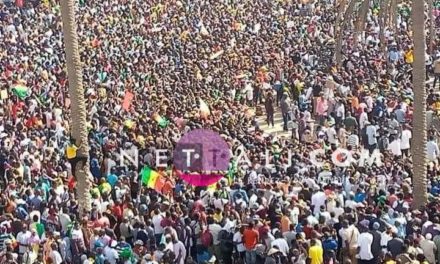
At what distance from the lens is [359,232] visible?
616 inches

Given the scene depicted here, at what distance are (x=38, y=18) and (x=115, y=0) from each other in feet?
13.3

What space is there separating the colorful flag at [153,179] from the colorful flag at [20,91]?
8036 millimetres

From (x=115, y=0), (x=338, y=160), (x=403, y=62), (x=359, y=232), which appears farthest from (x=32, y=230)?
(x=115, y=0)

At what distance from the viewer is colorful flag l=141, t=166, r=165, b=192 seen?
62.1 ft

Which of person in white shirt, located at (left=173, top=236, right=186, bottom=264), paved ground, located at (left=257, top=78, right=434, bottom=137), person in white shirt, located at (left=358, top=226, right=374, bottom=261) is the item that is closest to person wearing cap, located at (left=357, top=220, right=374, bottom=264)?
person in white shirt, located at (left=358, top=226, right=374, bottom=261)

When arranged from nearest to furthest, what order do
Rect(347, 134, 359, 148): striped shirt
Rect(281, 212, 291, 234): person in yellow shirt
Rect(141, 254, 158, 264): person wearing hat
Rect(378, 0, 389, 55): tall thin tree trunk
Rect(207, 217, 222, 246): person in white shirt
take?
Rect(141, 254, 158, 264): person wearing hat
Rect(281, 212, 291, 234): person in yellow shirt
Rect(207, 217, 222, 246): person in white shirt
Rect(378, 0, 389, 55): tall thin tree trunk
Rect(347, 134, 359, 148): striped shirt

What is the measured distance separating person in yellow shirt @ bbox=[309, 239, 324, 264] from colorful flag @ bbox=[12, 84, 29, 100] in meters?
13.5

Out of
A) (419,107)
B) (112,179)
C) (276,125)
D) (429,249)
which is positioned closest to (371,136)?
(419,107)

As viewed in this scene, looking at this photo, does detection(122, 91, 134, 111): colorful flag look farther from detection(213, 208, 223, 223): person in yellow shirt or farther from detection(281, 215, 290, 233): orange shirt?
detection(281, 215, 290, 233): orange shirt

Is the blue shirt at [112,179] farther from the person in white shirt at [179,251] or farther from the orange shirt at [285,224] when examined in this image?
the orange shirt at [285,224]

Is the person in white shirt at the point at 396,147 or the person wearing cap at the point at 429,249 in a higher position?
the person in white shirt at the point at 396,147

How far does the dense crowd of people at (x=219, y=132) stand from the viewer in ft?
51.8

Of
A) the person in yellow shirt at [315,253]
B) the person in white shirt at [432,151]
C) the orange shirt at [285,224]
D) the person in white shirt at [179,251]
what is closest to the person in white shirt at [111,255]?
the person in white shirt at [179,251]

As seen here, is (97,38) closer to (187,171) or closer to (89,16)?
(89,16)
